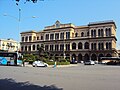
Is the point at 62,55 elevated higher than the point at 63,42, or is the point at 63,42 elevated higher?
the point at 63,42

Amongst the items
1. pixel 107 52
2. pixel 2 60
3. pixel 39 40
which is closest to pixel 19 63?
pixel 2 60

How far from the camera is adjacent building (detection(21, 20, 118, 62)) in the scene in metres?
82.4

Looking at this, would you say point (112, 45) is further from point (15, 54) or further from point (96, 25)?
point (15, 54)

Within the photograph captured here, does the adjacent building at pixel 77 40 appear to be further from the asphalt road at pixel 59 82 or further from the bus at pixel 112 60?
the asphalt road at pixel 59 82

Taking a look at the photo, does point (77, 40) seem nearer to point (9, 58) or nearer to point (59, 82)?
point (9, 58)

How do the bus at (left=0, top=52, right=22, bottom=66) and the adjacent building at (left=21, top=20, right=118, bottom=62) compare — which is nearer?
the bus at (left=0, top=52, right=22, bottom=66)

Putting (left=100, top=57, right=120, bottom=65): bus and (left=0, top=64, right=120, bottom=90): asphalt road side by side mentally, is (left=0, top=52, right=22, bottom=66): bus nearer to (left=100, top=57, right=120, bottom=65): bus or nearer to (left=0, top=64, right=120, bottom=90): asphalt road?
(left=0, top=64, right=120, bottom=90): asphalt road

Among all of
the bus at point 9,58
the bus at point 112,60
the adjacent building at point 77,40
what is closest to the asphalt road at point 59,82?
the bus at point 9,58

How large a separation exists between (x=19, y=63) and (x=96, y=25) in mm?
44663

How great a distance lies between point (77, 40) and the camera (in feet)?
298

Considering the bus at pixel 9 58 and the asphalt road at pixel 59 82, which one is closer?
the asphalt road at pixel 59 82

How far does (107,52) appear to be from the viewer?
266 feet

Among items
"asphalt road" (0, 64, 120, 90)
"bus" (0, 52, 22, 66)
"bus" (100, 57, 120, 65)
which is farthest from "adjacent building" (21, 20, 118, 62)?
"asphalt road" (0, 64, 120, 90)

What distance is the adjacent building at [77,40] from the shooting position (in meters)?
82.4
